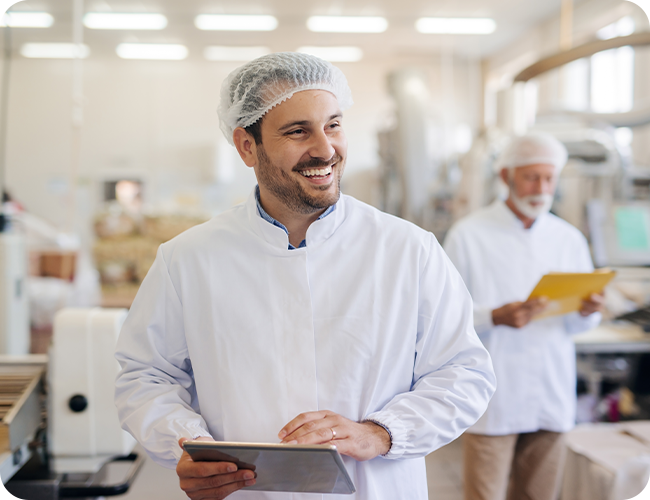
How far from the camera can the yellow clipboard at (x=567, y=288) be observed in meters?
1.72

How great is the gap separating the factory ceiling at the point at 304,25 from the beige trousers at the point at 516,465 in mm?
5375

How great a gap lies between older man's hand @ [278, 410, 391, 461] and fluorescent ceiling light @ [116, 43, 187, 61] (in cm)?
778

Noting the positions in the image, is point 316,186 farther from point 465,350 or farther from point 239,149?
point 465,350

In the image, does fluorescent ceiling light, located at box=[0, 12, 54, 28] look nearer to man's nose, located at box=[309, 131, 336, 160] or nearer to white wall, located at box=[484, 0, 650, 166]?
white wall, located at box=[484, 0, 650, 166]


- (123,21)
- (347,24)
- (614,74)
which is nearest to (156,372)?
(614,74)

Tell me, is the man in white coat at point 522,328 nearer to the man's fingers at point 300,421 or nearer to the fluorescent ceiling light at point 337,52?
the man's fingers at point 300,421

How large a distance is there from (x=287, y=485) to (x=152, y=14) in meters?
6.69

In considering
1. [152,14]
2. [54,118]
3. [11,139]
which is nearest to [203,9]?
[152,14]

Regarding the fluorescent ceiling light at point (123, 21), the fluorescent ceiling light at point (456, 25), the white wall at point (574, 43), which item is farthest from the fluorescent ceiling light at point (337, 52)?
the white wall at point (574, 43)

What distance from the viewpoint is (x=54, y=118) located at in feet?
26.4

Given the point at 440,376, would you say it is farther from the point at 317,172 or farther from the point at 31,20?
the point at 31,20

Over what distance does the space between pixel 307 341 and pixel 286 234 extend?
228mm

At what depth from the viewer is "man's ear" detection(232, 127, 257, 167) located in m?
1.21

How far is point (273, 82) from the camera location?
3.70 feet
